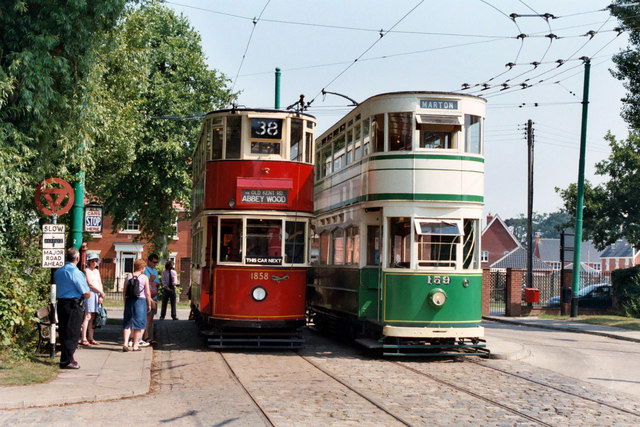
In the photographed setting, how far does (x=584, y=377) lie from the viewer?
14.6 metres

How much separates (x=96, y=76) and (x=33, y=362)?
481 centimetres

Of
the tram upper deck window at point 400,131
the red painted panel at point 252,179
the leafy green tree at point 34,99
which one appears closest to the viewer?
the leafy green tree at point 34,99

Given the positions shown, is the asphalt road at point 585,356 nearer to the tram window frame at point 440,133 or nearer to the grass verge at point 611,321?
the grass verge at point 611,321

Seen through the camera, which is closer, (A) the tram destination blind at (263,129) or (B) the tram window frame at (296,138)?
(A) the tram destination blind at (263,129)

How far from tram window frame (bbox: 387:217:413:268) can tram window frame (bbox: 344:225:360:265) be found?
38.7 inches

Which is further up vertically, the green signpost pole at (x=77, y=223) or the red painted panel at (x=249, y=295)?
the green signpost pole at (x=77, y=223)

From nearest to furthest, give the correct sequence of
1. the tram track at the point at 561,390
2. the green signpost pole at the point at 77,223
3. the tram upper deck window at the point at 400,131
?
the tram track at the point at 561,390 → the tram upper deck window at the point at 400,131 → the green signpost pole at the point at 77,223

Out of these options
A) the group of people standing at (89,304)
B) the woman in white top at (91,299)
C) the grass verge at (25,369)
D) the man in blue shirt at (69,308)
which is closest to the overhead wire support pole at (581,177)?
the group of people standing at (89,304)

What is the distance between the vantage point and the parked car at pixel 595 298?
3769 centimetres

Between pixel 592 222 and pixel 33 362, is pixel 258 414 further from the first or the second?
pixel 592 222

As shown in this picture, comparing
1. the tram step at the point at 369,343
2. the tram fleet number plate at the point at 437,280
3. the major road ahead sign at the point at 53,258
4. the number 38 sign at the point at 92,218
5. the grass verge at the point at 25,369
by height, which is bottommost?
the grass verge at the point at 25,369

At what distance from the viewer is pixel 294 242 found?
1709 centimetres

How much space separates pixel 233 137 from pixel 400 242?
3.87 meters

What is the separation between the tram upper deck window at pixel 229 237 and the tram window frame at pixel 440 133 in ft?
12.3
